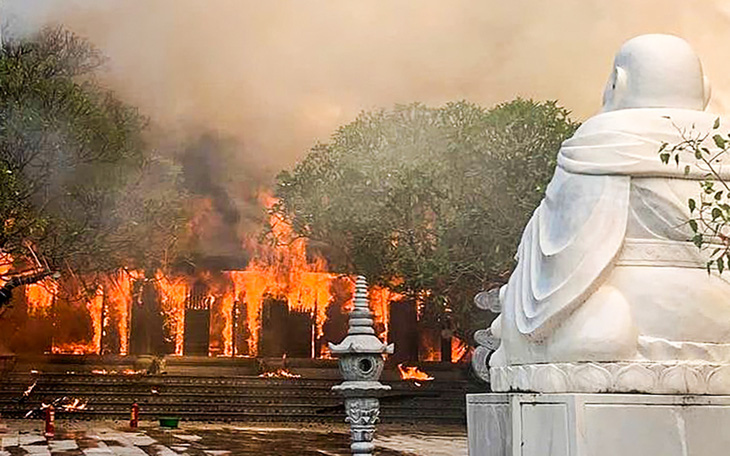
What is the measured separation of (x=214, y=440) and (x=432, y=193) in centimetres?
475

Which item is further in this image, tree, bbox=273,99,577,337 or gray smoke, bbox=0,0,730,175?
gray smoke, bbox=0,0,730,175

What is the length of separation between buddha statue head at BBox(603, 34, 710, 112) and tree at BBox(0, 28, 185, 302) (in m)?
7.63

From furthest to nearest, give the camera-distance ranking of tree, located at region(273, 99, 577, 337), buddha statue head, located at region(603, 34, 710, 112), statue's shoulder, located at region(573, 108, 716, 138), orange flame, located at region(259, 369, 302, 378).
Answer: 1. orange flame, located at region(259, 369, 302, 378)
2. tree, located at region(273, 99, 577, 337)
3. buddha statue head, located at region(603, 34, 710, 112)
4. statue's shoulder, located at region(573, 108, 716, 138)

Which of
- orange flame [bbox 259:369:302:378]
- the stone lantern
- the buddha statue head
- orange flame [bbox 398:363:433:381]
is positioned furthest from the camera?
orange flame [bbox 398:363:433:381]

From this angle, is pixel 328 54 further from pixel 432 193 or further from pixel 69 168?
pixel 69 168

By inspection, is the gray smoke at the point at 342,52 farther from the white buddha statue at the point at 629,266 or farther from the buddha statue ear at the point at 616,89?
the white buddha statue at the point at 629,266

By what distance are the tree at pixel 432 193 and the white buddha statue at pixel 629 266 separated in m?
7.60

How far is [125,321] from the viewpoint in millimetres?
15094

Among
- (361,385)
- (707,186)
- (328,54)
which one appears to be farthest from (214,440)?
(707,186)

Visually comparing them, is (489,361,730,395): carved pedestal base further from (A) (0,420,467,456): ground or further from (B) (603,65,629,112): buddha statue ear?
(A) (0,420,467,456): ground

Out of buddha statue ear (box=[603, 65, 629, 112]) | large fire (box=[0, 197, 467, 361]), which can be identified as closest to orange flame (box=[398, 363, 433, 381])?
large fire (box=[0, 197, 467, 361])

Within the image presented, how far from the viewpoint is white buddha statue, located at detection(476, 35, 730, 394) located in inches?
98.6

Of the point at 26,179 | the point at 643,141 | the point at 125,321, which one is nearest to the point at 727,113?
the point at 643,141

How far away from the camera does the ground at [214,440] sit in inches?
315
